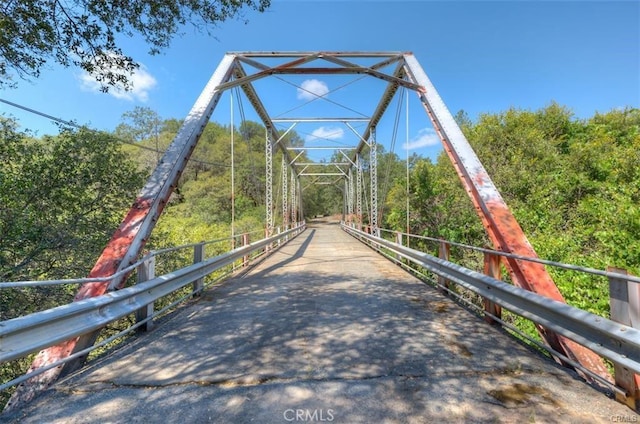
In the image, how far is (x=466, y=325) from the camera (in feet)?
12.3

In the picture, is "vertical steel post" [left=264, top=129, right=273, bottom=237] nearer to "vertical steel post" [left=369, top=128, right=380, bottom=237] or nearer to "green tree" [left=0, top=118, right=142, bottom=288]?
"vertical steel post" [left=369, top=128, right=380, bottom=237]

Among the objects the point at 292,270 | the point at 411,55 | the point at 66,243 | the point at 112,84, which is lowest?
the point at 292,270

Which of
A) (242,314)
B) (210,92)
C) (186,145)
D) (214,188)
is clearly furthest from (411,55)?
(214,188)

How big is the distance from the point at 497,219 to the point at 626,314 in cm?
243

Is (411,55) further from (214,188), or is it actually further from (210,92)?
(214,188)

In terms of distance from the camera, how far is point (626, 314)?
2152 millimetres

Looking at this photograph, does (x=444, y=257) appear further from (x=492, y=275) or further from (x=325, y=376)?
(x=325, y=376)

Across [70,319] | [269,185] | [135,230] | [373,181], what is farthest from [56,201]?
[373,181]

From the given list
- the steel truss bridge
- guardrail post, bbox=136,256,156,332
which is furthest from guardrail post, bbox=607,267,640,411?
guardrail post, bbox=136,256,156,332

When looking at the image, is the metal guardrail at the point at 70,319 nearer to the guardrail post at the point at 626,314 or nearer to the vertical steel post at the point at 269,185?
the guardrail post at the point at 626,314

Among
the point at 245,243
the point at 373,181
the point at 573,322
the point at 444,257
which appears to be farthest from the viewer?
the point at 373,181

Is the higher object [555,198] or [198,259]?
[555,198]

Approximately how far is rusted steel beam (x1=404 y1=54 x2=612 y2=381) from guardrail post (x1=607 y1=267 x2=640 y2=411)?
0.40 m

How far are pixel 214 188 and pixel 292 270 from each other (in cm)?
3644
